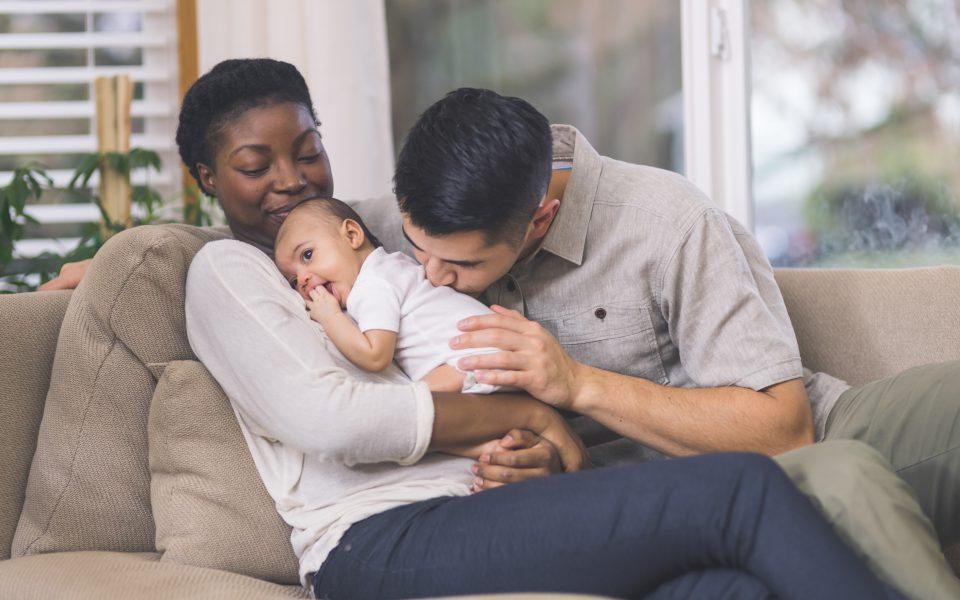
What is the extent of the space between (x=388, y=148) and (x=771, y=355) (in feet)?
5.46

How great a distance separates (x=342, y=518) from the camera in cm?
142

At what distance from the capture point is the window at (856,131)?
279 centimetres

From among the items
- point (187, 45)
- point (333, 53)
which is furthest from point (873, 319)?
point (187, 45)

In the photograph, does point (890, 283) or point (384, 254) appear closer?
point (384, 254)

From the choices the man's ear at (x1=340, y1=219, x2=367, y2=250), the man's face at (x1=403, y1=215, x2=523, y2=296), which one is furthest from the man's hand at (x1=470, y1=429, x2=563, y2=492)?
the man's ear at (x1=340, y1=219, x2=367, y2=250)

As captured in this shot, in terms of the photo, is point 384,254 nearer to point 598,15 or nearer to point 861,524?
point 861,524

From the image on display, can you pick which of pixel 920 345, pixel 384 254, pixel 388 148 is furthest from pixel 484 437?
pixel 388 148

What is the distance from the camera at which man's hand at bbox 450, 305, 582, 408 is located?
1513 mm

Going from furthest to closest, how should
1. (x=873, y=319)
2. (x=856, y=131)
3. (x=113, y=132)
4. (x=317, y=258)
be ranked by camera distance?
(x=856, y=131) < (x=113, y=132) < (x=873, y=319) < (x=317, y=258)

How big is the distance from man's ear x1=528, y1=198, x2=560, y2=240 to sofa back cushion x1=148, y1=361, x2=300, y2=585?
551mm

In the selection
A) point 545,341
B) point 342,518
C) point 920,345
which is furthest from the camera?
point 920,345

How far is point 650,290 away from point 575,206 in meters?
0.18

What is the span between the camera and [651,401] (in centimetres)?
159

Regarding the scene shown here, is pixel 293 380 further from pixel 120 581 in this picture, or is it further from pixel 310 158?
pixel 310 158
